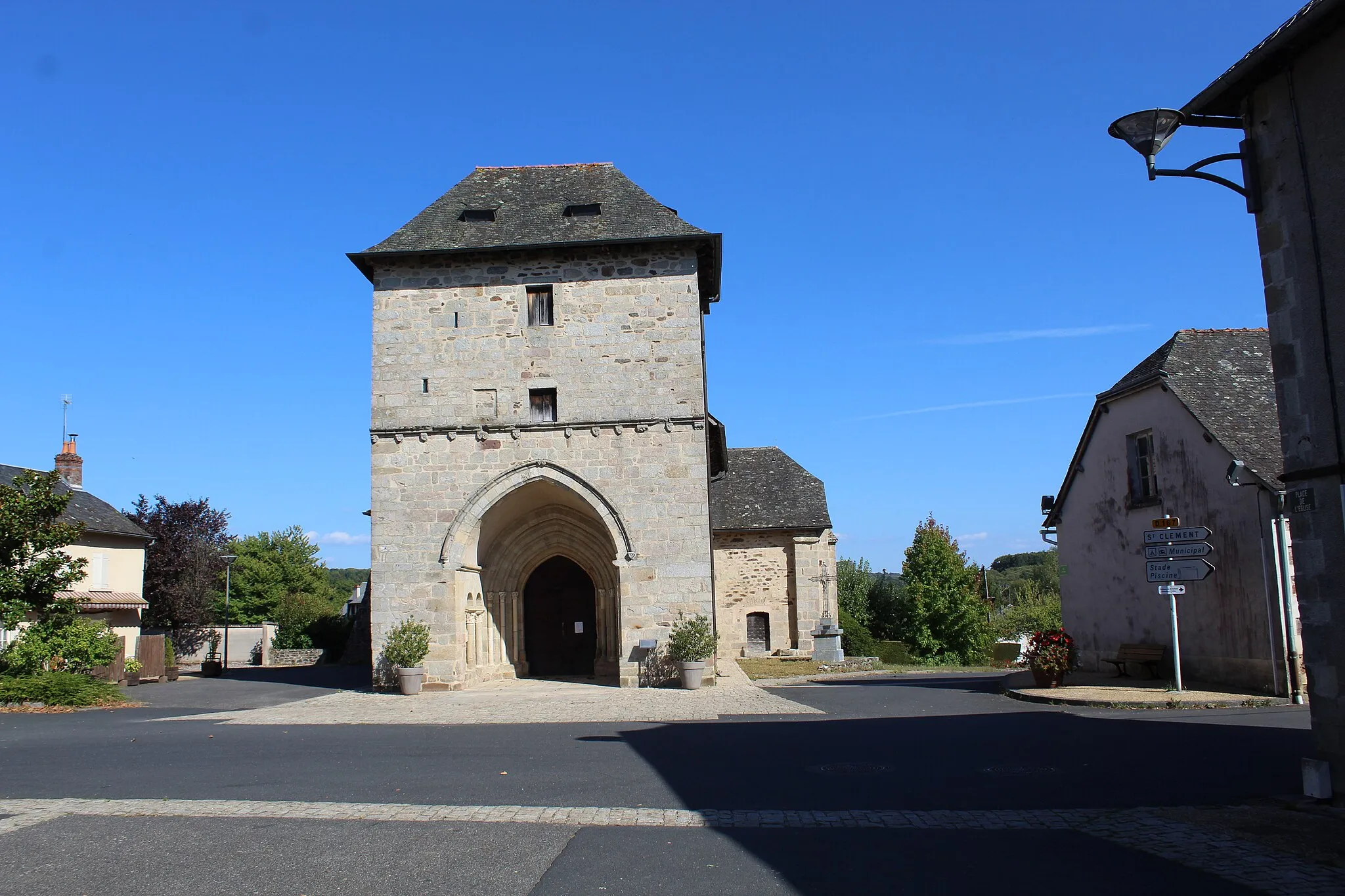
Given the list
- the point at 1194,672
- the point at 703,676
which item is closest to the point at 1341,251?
the point at 1194,672

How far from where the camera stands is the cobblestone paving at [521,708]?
13453 millimetres

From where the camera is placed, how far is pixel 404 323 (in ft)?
62.9

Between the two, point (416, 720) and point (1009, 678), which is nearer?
point (416, 720)

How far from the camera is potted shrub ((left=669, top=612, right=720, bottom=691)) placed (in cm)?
1731

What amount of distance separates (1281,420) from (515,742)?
7.98m

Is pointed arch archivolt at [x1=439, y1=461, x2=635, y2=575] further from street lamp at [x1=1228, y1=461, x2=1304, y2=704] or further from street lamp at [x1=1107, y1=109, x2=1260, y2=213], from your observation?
street lamp at [x1=1107, y1=109, x2=1260, y2=213]

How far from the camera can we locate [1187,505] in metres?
15.6

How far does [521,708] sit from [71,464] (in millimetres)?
22414

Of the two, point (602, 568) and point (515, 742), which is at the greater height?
point (602, 568)

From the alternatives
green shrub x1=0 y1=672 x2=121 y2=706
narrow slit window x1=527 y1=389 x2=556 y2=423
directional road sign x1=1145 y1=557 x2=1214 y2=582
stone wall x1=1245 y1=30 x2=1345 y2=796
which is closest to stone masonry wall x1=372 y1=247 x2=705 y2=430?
narrow slit window x1=527 y1=389 x2=556 y2=423

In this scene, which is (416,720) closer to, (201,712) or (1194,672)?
(201,712)

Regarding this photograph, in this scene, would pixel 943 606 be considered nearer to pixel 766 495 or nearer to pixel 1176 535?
pixel 766 495

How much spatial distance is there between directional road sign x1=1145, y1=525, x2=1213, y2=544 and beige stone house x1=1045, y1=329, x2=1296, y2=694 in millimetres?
1722

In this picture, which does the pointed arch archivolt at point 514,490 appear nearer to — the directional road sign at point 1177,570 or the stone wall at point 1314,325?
the directional road sign at point 1177,570
